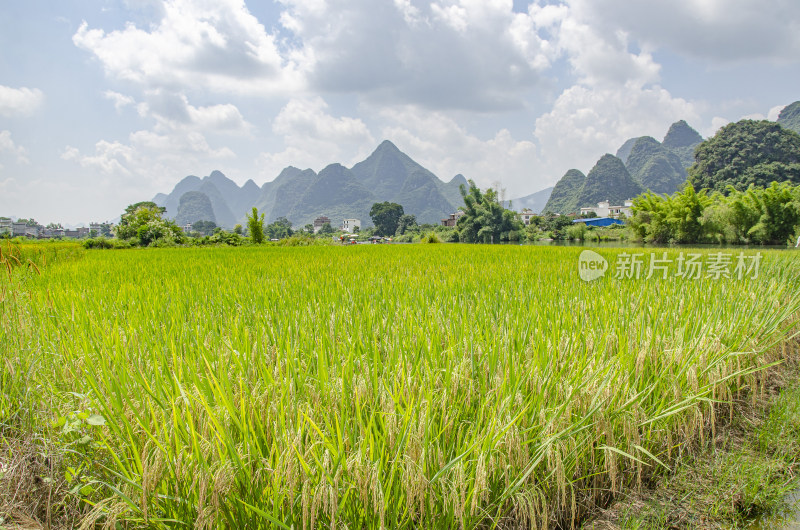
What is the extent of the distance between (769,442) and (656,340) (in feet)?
1.69

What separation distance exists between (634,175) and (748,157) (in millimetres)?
88500

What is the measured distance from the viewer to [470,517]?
0.88 m

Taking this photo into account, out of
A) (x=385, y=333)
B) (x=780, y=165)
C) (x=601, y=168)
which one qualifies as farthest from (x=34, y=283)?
(x=601, y=168)

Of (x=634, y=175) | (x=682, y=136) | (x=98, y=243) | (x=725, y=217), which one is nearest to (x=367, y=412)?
(x=725, y=217)

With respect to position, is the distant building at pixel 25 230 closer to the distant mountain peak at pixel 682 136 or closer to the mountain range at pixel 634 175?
the mountain range at pixel 634 175

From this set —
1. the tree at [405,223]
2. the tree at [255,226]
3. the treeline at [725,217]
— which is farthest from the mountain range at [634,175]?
the tree at [255,226]

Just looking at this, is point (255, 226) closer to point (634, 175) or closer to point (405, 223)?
point (405, 223)

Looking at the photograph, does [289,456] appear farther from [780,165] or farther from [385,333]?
[780,165]

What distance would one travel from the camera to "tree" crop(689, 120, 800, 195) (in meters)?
36.0

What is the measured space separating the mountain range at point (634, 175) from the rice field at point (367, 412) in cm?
9755

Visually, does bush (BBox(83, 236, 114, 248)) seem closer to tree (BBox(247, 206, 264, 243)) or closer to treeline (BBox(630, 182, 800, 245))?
→ tree (BBox(247, 206, 264, 243))

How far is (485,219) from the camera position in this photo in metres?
34.6

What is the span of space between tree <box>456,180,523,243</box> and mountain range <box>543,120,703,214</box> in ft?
206

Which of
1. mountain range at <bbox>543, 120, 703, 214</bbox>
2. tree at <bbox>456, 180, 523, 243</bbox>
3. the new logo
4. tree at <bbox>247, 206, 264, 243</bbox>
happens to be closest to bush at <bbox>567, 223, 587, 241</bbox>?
tree at <bbox>456, 180, 523, 243</bbox>
